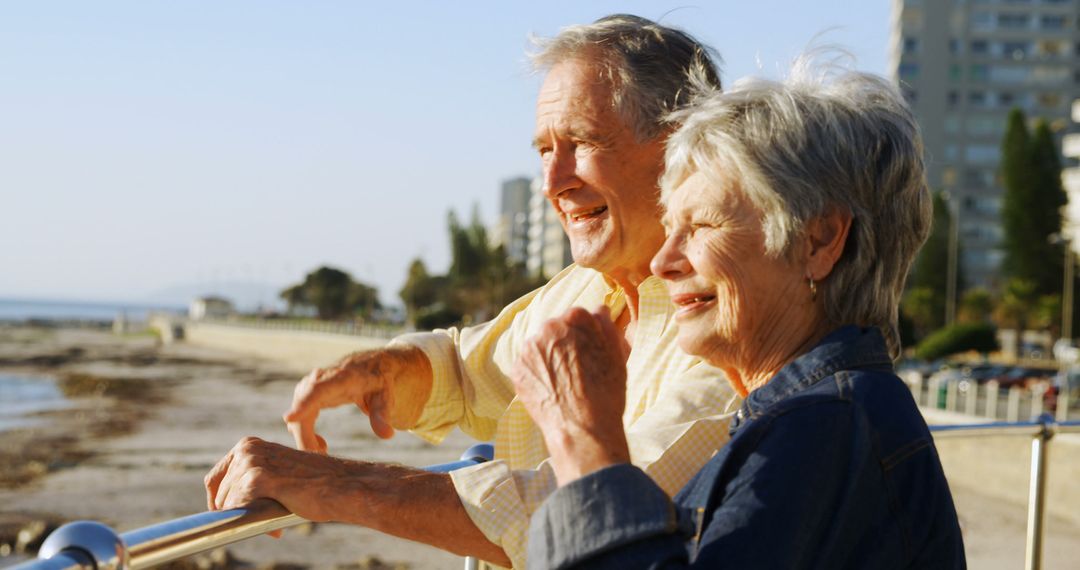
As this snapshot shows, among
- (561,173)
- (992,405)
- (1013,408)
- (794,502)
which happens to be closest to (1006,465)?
(1013,408)

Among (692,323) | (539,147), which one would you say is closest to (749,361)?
(692,323)

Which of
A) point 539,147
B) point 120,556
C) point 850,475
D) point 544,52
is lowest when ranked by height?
point 120,556

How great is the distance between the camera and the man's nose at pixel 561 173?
1898 mm

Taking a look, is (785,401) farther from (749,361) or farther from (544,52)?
(544,52)

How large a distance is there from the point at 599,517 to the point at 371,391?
3.33 feet

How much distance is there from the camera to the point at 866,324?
49.3 inches

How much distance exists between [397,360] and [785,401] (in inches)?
41.6

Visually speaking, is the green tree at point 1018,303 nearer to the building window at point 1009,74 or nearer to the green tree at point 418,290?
the building window at point 1009,74

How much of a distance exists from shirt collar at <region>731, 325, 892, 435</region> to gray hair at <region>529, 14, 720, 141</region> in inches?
28.8

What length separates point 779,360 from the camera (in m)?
1.27

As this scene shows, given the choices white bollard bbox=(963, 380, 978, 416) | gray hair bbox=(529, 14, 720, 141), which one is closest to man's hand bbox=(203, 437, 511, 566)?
gray hair bbox=(529, 14, 720, 141)

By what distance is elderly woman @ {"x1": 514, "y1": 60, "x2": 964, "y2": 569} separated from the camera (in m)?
1.02

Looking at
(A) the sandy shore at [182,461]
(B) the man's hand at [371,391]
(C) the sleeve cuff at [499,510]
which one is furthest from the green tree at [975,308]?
(C) the sleeve cuff at [499,510]

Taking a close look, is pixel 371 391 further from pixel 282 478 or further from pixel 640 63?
pixel 640 63
